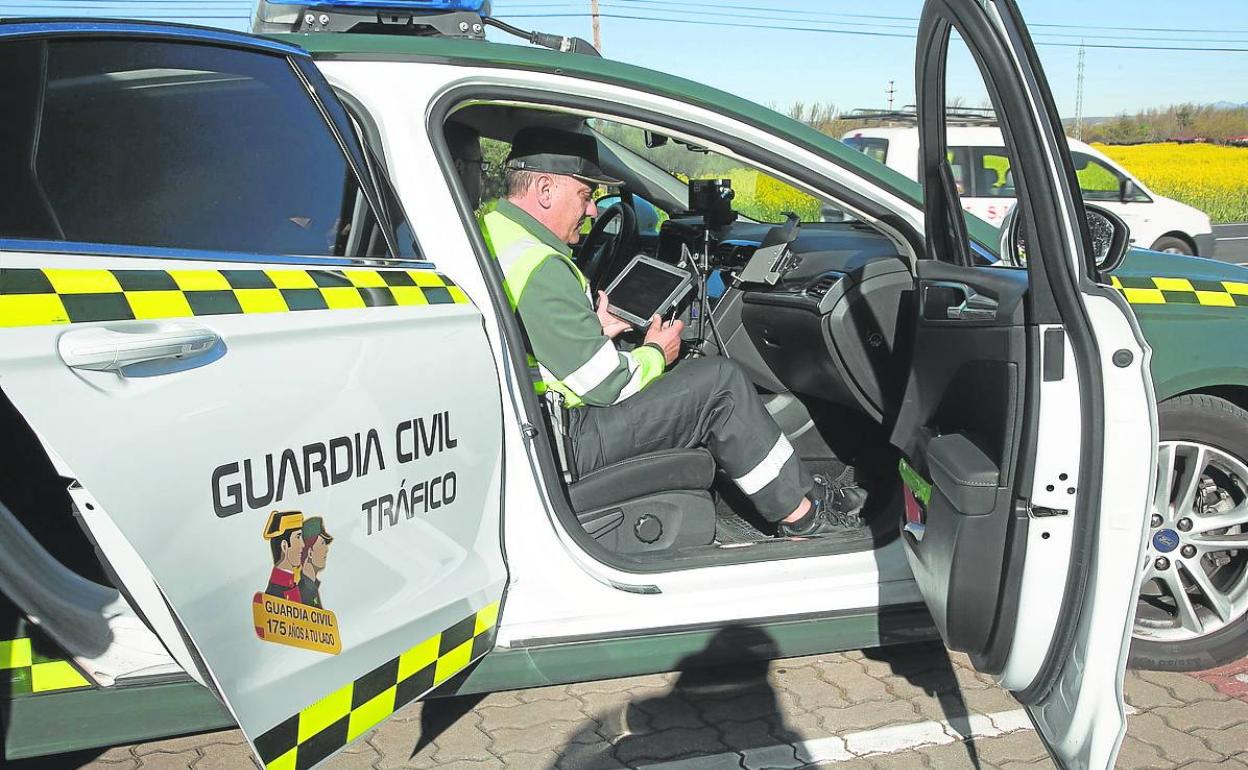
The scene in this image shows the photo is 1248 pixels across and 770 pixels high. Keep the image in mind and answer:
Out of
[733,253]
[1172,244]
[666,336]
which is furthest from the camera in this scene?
[1172,244]

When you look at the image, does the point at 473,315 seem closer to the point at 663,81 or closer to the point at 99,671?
the point at 663,81

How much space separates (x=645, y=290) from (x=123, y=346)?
5.38 ft

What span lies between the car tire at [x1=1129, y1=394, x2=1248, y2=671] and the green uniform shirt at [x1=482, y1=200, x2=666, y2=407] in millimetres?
1319

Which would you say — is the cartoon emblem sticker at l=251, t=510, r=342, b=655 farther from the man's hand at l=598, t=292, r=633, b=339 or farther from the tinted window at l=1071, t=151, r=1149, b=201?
the tinted window at l=1071, t=151, r=1149, b=201

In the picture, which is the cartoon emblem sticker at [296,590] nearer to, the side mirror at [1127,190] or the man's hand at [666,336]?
the man's hand at [666,336]

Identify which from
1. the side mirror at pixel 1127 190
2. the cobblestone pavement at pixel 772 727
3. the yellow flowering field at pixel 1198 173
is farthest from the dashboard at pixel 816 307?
the yellow flowering field at pixel 1198 173

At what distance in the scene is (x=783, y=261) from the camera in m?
3.23

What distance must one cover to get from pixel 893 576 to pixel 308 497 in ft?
4.68

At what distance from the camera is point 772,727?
2555 millimetres

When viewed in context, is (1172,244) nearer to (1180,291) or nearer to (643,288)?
(1180,291)

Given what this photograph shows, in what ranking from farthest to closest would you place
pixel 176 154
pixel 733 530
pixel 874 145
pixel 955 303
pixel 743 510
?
pixel 874 145 → pixel 743 510 → pixel 733 530 → pixel 955 303 → pixel 176 154

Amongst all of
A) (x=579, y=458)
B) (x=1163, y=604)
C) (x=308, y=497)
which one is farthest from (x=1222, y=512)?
(x=308, y=497)

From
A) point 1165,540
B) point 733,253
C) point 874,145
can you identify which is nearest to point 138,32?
point 733,253

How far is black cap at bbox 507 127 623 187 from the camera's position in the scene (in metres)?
2.75
